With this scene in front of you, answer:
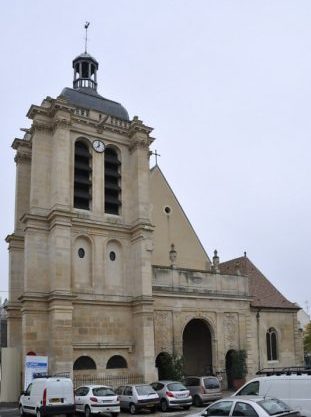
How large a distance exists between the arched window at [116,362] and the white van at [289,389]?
14.5 meters

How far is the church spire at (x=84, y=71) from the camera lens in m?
36.8

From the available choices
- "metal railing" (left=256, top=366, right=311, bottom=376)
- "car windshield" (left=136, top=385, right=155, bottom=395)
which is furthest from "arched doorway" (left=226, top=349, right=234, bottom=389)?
"metal railing" (left=256, top=366, right=311, bottom=376)

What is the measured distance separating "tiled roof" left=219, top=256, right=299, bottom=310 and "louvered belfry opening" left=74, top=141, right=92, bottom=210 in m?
11.0

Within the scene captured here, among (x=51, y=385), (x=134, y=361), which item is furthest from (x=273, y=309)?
(x=51, y=385)

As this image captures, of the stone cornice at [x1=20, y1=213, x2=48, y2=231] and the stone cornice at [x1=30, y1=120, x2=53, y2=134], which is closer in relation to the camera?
the stone cornice at [x1=20, y1=213, x2=48, y2=231]

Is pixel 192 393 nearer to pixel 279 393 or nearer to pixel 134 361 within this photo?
pixel 134 361

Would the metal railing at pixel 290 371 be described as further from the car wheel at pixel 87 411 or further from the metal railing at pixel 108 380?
the metal railing at pixel 108 380

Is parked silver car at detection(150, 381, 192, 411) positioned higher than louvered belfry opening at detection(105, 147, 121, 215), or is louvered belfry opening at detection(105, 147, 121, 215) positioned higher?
louvered belfry opening at detection(105, 147, 121, 215)

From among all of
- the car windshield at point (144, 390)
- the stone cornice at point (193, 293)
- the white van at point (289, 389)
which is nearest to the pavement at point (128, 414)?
the car windshield at point (144, 390)

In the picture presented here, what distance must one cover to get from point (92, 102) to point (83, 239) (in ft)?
29.9

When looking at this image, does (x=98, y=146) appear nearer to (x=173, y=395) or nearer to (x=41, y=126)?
(x=41, y=126)

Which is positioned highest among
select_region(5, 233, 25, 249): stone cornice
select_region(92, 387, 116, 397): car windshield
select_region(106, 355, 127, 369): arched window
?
select_region(5, 233, 25, 249): stone cornice

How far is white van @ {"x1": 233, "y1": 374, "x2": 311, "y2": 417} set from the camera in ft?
47.5

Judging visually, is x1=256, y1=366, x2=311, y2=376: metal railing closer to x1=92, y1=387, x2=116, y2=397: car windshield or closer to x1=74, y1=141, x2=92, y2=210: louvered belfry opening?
x1=92, y1=387, x2=116, y2=397: car windshield
